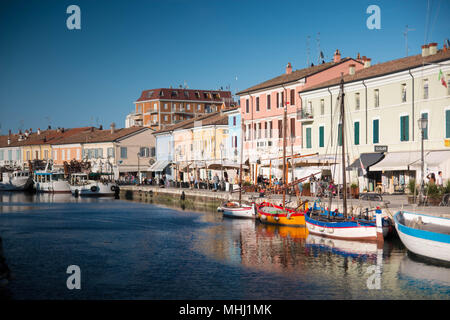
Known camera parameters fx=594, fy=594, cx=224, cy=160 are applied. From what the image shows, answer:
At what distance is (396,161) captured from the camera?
4156cm

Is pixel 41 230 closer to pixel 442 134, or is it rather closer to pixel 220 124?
pixel 442 134

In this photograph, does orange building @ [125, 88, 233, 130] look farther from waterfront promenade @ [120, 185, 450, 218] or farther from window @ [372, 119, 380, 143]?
window @ [372, 119, 380, 143]

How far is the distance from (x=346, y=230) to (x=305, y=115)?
2176 cm

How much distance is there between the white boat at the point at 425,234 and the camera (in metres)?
24.8

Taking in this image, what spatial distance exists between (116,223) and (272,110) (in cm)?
2116

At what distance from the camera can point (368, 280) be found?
912 inches

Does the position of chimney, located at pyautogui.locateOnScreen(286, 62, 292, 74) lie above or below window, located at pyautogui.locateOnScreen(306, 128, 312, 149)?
above

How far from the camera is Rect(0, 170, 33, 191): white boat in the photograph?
9419cm

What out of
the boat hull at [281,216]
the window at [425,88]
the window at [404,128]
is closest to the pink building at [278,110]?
the window at [404,128]

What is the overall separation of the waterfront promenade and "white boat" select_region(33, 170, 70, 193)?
1007 cm

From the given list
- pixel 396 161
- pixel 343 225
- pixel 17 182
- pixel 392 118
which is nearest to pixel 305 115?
pixel 392 118

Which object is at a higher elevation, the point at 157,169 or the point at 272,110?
the point at 272,110

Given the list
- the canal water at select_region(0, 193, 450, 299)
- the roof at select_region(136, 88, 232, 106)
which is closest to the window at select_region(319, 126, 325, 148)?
the canal water at select_region(0, 193, 450, 299)
